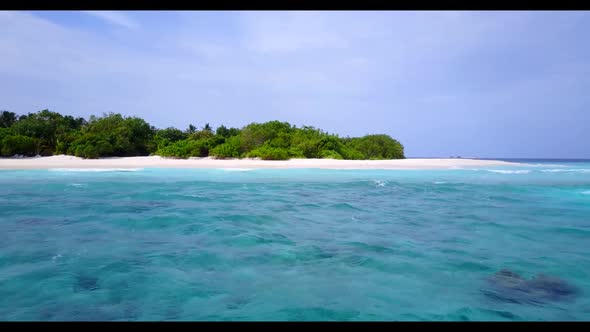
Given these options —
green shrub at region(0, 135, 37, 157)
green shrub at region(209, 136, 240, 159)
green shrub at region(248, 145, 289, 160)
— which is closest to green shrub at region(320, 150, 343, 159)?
green shrub at region(248, 145, 289, 160)

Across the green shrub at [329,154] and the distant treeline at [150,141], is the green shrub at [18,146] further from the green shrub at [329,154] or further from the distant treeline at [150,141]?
the green shrub at [329,154]

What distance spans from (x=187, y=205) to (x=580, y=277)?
26.4ft

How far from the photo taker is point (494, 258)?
15.8 ft

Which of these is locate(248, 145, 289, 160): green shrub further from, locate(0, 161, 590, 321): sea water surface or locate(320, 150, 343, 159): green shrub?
locate(0, 161, 590, 321): sea water surface

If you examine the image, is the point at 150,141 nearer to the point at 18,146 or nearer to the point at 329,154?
the point at 18,146

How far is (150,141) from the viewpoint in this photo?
3497 centimetres

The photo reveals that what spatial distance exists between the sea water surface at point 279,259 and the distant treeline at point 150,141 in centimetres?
2209

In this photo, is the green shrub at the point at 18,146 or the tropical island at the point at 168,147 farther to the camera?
the green shrub at the point at 18,146

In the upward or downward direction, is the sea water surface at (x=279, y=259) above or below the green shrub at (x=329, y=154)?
below

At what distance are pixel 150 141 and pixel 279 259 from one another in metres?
34.1

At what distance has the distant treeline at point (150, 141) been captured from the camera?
96.8ft

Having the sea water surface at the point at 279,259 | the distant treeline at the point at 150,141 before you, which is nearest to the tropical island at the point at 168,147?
the distant treeline at the point at 150,141

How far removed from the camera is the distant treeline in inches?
1161
